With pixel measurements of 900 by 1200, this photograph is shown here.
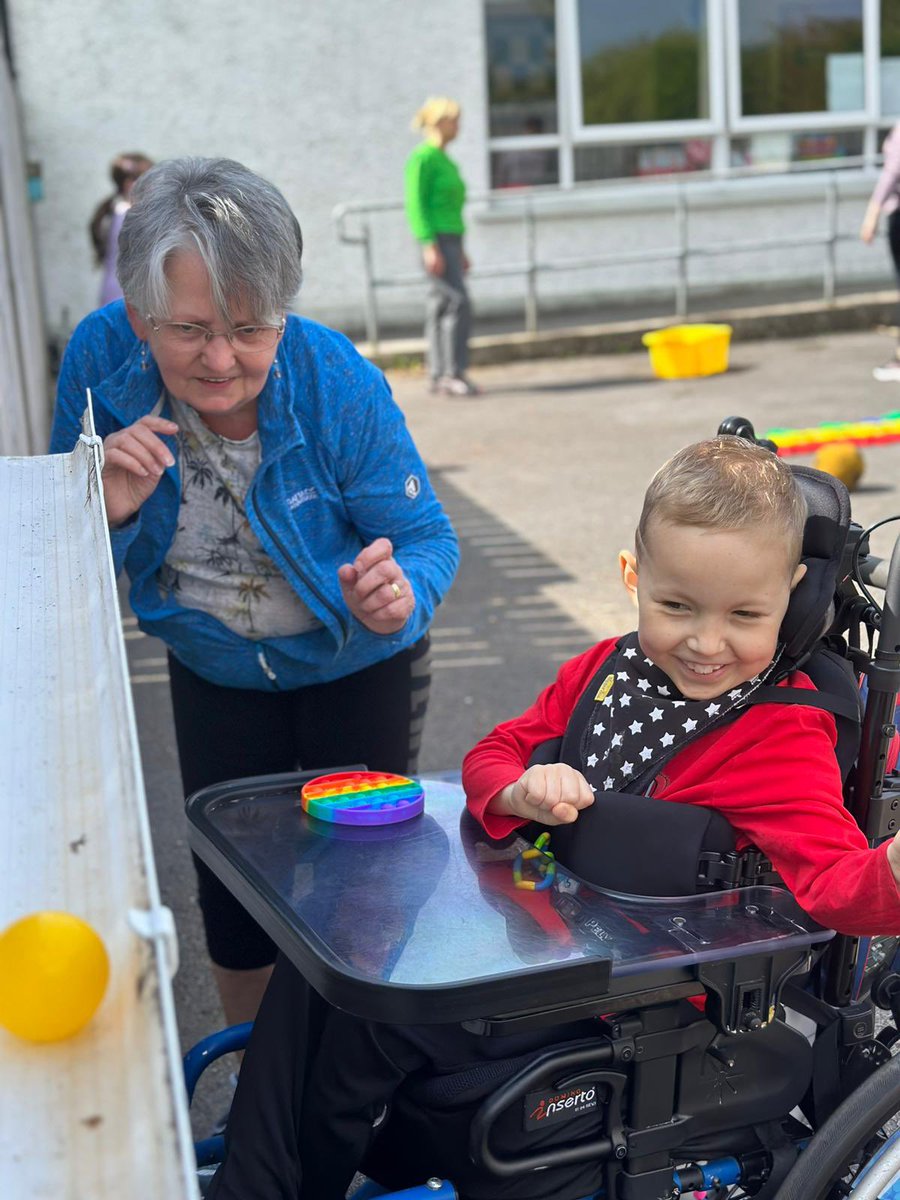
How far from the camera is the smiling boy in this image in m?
2.05

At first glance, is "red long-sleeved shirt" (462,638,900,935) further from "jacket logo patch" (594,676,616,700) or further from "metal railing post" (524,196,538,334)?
"metal railing post" (524,196,538,334)

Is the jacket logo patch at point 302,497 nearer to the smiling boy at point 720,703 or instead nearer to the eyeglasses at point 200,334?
the eyeglasses at point 200,334

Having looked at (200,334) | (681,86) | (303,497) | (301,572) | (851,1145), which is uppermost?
(681,86)

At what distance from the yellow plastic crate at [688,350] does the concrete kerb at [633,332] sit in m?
1.62

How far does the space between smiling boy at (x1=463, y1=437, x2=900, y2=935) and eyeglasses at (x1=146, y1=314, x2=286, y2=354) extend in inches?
25.8

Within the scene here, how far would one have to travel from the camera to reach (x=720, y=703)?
2.17m

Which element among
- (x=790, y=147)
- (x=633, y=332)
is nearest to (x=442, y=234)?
(x=633, y=332)

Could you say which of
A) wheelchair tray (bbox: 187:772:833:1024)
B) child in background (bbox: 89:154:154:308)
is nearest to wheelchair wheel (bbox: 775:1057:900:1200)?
wheelchair tray (bbox: 187:772:833:1024)

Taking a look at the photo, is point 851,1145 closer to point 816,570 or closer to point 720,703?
point 720,703

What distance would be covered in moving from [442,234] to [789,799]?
9.55 m

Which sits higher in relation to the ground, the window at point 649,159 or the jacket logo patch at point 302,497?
the window at point 649,159

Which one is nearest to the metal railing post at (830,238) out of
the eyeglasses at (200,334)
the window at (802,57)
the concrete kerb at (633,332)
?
the concrete kerb at (633,332)

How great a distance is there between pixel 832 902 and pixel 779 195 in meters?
13.8

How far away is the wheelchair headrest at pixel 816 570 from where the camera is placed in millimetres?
2148
